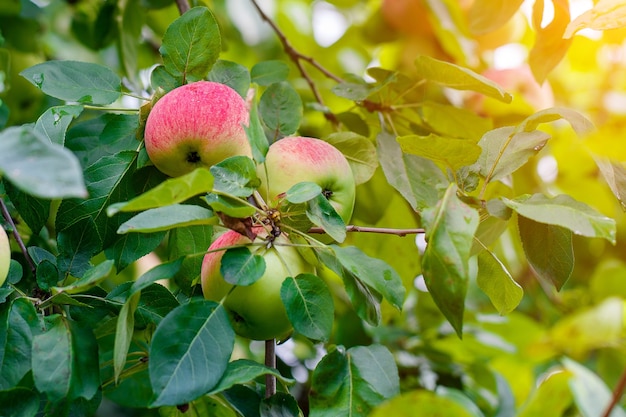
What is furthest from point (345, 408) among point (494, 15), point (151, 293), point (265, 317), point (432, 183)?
point (494, 15)

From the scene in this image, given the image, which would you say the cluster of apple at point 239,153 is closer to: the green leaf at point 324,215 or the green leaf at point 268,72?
the green leaf at point 324,215

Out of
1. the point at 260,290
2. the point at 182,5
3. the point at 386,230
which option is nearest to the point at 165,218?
the point at 260,290

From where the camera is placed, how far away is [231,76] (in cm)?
83

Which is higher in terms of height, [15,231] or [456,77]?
[456,77]

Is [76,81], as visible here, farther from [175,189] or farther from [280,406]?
[280,406]

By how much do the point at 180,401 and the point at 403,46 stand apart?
1.32m

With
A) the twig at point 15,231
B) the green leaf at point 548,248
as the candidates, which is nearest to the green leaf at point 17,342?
the twig at point 15,231

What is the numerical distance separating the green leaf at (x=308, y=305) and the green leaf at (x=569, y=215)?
192 mm

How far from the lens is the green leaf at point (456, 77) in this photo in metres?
0.79

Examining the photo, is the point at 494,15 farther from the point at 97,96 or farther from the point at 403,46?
the point at 403,46

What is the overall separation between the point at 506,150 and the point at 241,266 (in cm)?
30

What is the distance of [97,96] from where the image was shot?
0.79 m

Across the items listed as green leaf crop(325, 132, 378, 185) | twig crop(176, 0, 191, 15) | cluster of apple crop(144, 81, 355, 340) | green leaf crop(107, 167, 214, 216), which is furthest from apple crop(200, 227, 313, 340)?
twig crop(176, 0, 191, 15)

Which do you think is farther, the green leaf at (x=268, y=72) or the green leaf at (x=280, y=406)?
the green leaf at (x=268, y=72)
